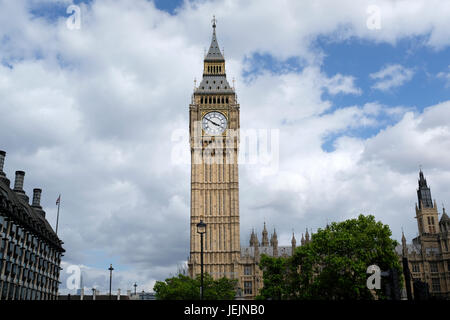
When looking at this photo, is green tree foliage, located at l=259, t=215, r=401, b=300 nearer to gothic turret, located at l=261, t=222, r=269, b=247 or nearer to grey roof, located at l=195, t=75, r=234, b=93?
grey roof, located at l=195, t=75, r=234, b=93

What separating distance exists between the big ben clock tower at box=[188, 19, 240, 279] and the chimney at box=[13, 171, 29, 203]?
34067mm

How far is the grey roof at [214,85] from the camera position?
4237 inches

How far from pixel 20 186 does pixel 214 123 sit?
43.0 meters

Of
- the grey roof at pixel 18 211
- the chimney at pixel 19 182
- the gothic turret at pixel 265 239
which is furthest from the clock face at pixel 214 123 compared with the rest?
the grey roof at pixel 18 211

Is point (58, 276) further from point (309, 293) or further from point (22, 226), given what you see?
point (309, 293)

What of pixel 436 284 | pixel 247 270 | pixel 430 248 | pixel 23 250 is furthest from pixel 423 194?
pixel 23 250

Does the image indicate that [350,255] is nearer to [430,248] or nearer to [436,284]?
[436,284]

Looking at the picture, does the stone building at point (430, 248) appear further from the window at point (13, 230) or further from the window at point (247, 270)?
the window at point (13, 230)

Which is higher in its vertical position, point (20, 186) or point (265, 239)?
point (20, 186)

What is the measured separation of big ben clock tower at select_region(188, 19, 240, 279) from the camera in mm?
95938

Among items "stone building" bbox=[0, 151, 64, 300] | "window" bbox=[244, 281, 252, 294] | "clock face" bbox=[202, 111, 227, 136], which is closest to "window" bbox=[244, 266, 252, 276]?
"window" bbox=[244, 281, 252, 294]

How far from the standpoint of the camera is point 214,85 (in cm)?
10912

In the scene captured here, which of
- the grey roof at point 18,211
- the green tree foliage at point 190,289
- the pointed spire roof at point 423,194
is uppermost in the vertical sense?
the pointed spire roof at point 423,194
